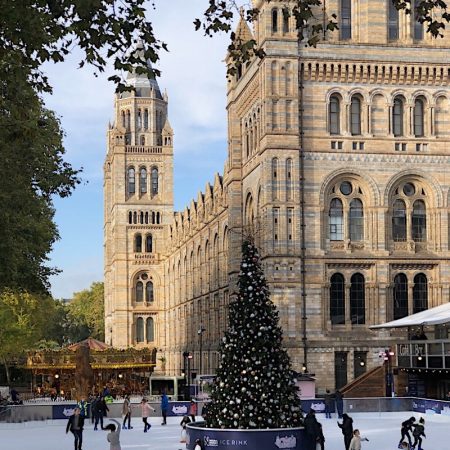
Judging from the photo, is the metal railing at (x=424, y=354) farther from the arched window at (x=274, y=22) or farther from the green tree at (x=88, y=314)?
the green tree at (x=88, y=314)

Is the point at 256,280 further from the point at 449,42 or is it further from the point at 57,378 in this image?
the point at 57,378

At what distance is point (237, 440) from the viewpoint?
2680 cm

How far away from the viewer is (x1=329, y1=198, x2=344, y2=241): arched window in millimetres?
56625

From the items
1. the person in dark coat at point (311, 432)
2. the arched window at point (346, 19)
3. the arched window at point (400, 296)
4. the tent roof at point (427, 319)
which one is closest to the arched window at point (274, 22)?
the arched window at point (346, 19)

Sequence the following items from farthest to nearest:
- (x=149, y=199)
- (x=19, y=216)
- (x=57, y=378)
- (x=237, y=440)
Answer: (x=149, y=199), (x=57, y=378), (x=19, y=216), (x=237, y=440)

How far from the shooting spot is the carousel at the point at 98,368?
71.7 metres

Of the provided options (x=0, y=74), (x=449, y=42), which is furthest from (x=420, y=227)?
(x=0, y=74)

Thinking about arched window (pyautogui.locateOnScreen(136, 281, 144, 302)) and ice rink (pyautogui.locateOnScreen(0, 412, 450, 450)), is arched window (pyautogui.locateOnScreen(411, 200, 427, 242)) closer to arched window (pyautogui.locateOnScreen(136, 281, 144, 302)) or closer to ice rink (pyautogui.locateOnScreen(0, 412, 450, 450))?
ice rink (pyautogui.locateOnScreen(0, 412, 450, 450))

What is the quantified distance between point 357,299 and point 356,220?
448cm

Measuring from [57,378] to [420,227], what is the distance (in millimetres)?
31315

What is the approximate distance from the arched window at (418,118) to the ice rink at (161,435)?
61.3 feet

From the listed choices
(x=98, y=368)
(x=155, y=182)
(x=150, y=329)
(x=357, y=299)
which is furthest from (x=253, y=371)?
(x=155, y=182)

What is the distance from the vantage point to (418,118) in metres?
57.8

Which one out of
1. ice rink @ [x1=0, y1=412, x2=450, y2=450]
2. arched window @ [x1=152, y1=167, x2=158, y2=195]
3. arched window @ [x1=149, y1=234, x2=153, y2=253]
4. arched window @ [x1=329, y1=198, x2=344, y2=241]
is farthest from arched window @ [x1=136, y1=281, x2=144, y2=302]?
ice rink @ [x1=0, y1=412, x2=450, y2=450]
